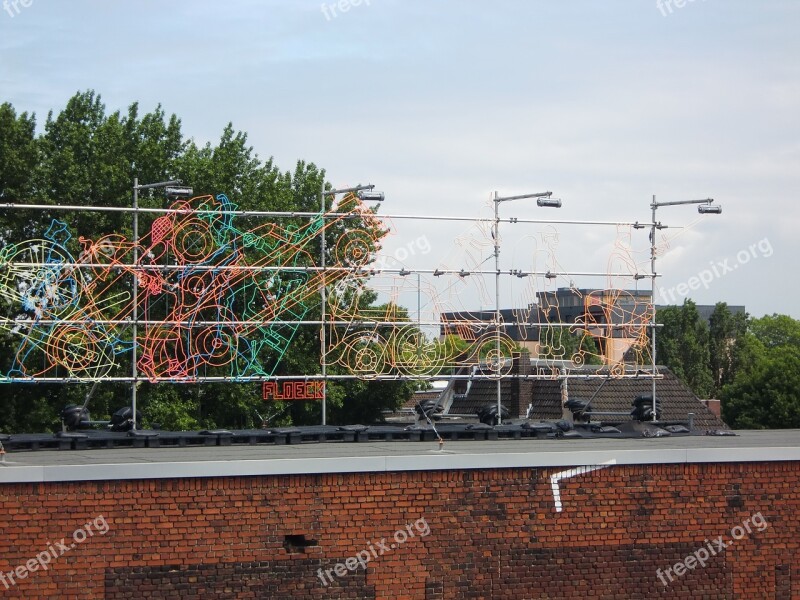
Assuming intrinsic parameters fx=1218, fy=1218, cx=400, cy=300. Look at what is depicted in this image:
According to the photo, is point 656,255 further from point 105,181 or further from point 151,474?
point 105,181

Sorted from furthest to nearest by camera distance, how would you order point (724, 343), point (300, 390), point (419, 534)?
point (724, 343), point (300, 390), point (419, 534)

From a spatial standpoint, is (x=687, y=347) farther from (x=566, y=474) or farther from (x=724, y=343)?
(x=566, y=474)

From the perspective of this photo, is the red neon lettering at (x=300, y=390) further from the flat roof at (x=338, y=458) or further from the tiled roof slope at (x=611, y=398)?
the tiled roof slope at (x=611, y=398)

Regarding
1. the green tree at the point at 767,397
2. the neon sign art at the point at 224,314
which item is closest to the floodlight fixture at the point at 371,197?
the neon sign art at the point at 224,314

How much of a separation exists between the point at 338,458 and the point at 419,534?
56.8 inches

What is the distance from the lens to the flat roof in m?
14.2

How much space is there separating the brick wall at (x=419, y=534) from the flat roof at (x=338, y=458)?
0.13 meters

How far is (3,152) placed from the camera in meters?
34.3

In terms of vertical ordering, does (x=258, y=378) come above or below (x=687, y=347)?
below

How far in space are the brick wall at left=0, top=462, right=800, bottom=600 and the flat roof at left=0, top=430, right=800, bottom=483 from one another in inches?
5.2

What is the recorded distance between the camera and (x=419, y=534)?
605 inches

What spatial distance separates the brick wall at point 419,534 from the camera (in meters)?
14.0

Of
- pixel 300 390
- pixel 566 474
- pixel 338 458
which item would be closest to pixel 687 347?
pixel 300 390

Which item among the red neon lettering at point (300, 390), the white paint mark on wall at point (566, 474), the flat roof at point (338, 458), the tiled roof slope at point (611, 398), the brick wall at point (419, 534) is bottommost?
the brick wall at point (419, 534)
